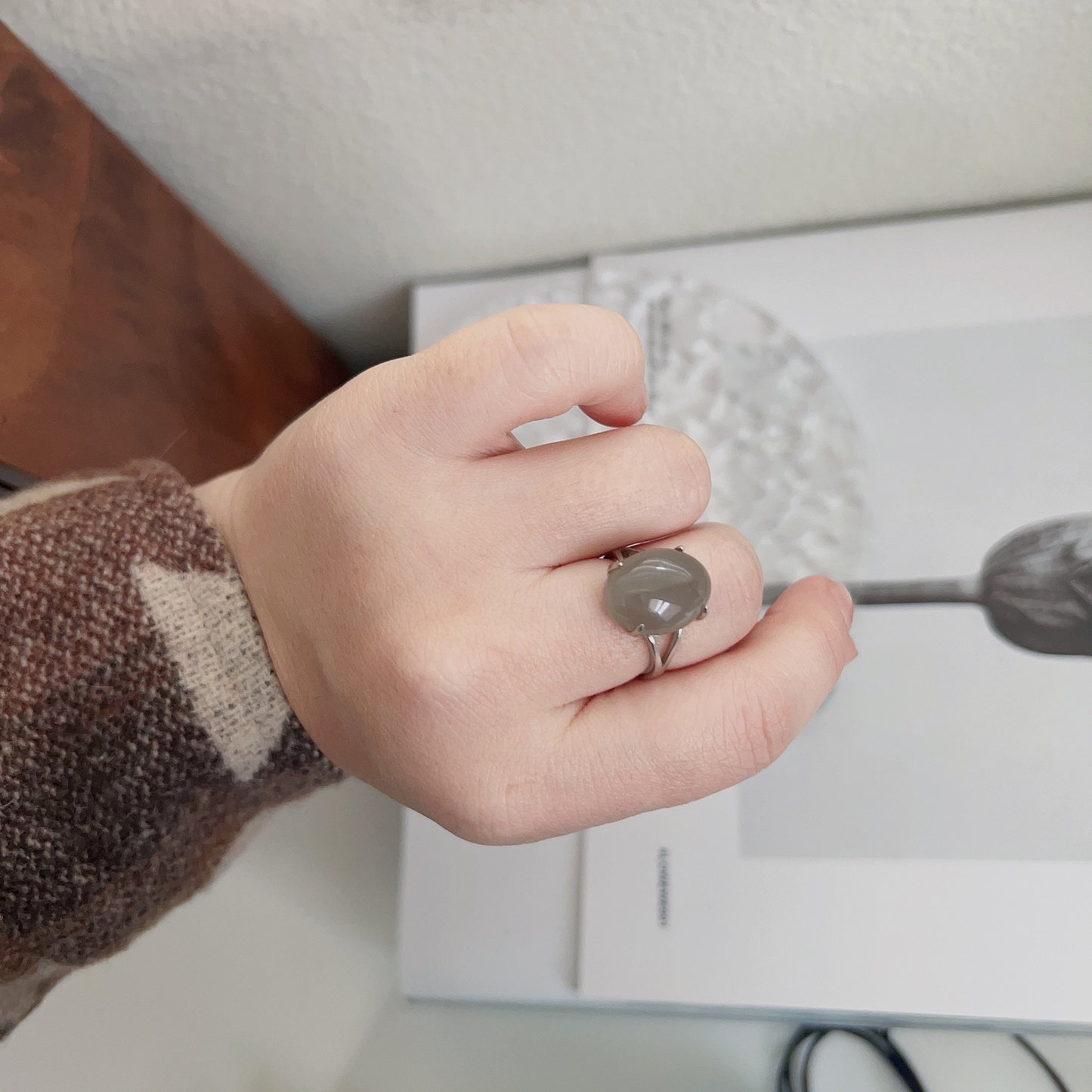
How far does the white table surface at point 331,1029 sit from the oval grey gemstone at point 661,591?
0.93ft

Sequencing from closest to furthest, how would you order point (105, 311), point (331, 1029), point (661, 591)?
point (661, 591)
point (105, 311)
point (331, 1029)

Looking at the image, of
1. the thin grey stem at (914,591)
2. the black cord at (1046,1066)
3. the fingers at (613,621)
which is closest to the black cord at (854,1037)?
the black cord at (1046,1066)

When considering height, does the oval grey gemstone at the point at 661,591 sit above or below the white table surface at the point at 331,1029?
above

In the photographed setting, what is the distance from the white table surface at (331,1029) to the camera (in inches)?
20.2

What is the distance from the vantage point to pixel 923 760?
0.55 m

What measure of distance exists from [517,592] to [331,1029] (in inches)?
22.4

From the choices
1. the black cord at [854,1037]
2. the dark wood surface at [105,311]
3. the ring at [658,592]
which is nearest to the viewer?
the ring at [658,592]

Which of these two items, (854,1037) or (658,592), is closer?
(658,592)

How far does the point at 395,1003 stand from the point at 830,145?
0.75 m

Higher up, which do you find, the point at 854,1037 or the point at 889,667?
the point at 889,667

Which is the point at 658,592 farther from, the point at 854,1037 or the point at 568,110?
Answer: the point at 854,1037

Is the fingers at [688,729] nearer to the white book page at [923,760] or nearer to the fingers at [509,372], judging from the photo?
the fingers at [509,372]

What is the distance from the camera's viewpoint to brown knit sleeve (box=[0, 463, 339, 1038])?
34 centimetres

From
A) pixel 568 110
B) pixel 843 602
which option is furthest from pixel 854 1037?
pixel 568 110
